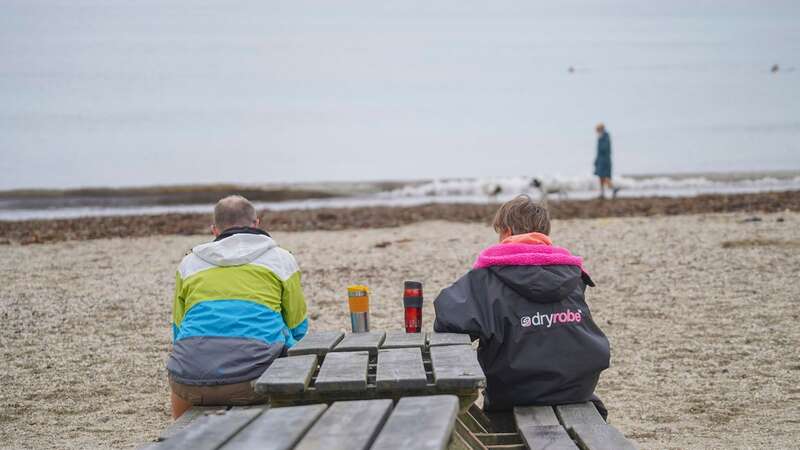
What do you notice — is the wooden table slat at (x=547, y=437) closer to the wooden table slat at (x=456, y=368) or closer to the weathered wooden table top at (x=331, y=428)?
the wooden table slat at (x=456, y=368)

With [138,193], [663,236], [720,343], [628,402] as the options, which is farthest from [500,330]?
[138,193]

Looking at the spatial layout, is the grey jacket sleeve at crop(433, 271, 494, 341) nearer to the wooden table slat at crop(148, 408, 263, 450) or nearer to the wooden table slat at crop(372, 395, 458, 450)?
the wooden table slat at crop(372, 395, 458, 450)

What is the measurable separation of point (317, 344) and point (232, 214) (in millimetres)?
1164

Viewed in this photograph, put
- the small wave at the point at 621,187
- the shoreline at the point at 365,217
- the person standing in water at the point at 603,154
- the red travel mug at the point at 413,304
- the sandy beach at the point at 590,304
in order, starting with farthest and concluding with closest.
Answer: the small wave at the point at 621,187
the person standing in water at the point at 603,154
the shoreline at the point at 365,217
the sandy beach at the point at 590,304
the red travel mug at the point at 413,304

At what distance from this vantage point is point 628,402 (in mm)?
6508

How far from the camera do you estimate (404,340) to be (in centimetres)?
434

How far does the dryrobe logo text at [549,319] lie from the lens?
14.3 feet

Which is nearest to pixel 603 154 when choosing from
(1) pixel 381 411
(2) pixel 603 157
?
(2) pixel 603 157

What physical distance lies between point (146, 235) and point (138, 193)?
2658 centimetres

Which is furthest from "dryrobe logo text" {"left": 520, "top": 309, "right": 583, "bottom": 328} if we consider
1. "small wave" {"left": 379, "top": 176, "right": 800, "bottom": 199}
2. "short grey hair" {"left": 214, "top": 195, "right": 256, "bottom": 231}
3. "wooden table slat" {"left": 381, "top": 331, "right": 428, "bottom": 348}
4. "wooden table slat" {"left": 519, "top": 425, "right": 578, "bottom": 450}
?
"small wave" {"left": 379, "top": 176, "right": 800, "bottom": 199}

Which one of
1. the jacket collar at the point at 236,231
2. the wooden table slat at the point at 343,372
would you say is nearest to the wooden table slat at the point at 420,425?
the wooden table slat at the point at 343,372

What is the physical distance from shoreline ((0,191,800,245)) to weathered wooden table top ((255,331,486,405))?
1483 cm

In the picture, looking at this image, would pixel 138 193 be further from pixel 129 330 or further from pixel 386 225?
pixel 129 330

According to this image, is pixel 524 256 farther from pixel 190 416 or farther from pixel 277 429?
pixel 277 429
